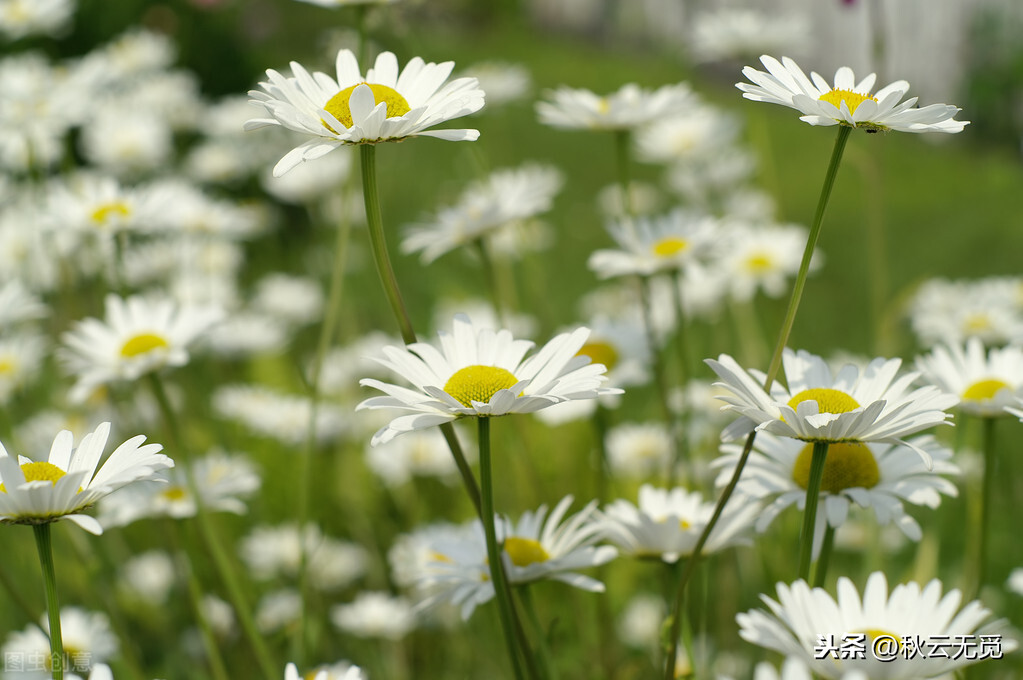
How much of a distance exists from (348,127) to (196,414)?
91.0 inches

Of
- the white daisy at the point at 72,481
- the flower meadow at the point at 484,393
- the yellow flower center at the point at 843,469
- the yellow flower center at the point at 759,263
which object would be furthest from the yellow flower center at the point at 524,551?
the yellow flower center at the point at 759,263

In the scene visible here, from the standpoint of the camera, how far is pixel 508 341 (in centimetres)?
98

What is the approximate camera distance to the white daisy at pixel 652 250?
5.01ft

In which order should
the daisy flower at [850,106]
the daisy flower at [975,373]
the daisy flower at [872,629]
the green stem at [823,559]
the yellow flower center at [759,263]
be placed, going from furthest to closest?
the yellow flower center at [759,263] → the daisy flower at [975,373] → the green stem at [823,559] → the daisy flower at [850,106] → the daisy flower at [872,629]

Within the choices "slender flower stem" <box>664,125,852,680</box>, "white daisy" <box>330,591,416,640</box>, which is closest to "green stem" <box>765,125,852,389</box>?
"slender flower stem" <box>664,125,852,680</box>

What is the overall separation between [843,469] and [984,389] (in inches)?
12.1

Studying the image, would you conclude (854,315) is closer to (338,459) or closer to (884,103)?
(338,459)

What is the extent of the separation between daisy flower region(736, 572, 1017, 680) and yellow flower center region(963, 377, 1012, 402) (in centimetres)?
45

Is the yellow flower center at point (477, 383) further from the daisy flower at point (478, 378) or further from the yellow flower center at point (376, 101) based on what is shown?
the yellow flower center at point (376, 101)

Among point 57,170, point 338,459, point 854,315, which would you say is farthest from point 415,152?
point 338,459

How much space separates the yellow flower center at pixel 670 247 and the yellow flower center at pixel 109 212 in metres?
0.96

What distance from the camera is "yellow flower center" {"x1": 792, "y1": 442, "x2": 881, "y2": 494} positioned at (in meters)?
0.99

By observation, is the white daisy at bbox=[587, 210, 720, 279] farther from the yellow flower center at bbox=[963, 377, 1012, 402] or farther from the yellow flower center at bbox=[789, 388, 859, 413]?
the yellow flower center at bbox=[789, 388, 859, 413]

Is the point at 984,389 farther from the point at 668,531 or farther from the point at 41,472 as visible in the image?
the point at 41,472
